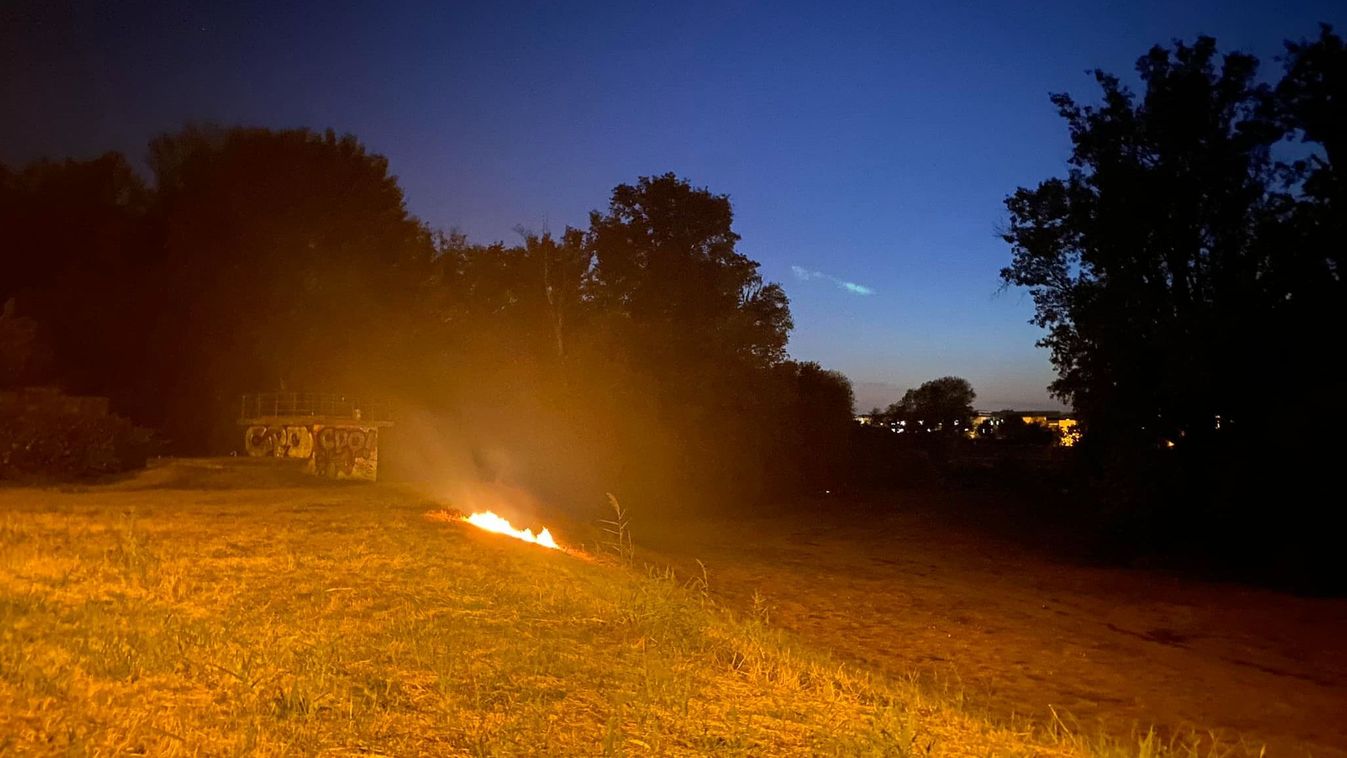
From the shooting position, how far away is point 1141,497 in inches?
1016

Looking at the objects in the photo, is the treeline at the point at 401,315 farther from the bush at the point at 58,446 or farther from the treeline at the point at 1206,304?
the treeline at the point at 1206,304

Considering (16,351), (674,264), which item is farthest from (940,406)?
(16,351)

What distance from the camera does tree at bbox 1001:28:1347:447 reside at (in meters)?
22.8

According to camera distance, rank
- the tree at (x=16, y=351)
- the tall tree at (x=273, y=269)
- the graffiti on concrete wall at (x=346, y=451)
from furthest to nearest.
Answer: the tall tree at (x=273, y=269), the graffiti on concrete wall at (x=346, y=451), the tree at (x=16, y=351)

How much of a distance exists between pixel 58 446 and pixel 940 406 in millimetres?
115831

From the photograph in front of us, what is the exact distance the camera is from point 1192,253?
1025 inches

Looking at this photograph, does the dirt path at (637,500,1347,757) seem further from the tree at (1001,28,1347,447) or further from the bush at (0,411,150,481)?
the bush at (0,411,150,481)

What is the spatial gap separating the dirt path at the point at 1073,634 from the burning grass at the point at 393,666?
2737 millimetres

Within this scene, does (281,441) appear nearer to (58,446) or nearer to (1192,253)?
(58,446)

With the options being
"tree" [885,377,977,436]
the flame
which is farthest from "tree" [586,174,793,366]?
"tree" [885,377,977,436]

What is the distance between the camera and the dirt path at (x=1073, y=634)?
10984 mm

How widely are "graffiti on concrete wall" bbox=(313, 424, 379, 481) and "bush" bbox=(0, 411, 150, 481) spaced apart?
34.3ft

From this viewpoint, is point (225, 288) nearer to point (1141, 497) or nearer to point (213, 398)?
point (213, 398)

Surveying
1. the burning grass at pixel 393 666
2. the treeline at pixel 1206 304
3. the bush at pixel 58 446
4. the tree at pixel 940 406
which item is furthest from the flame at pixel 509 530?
the tree at pixel 940 406
